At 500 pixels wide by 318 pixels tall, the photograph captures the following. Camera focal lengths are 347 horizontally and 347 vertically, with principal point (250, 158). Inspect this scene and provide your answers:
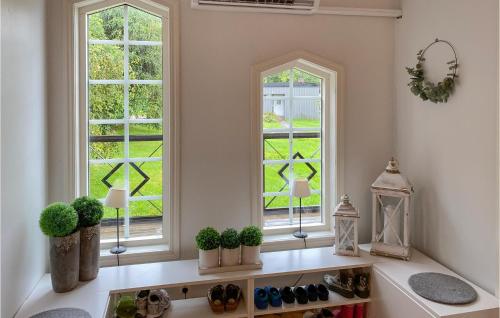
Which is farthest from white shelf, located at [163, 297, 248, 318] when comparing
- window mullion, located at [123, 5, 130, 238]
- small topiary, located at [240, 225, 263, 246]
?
window mullion, located at [123, 5, 130, 238]

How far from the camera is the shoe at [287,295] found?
234 cm

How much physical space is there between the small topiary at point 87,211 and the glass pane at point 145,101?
29.0 inches

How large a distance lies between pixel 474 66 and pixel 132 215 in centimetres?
247

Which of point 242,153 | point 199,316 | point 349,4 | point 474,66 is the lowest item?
point 199,316

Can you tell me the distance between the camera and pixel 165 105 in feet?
8.14

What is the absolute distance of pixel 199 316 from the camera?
86.8 inches

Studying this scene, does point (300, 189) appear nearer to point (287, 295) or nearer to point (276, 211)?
point (276, 211)

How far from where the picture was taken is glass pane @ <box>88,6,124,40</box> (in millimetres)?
2443

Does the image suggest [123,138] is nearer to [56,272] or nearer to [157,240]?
[157,240]

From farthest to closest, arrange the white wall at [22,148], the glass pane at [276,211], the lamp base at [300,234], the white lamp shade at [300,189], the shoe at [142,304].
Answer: the glass pane at [276,211], the lamp base at [300,234], the white lamp shade at [300,189], the shoe at [142,304], the white wall at [22,148]

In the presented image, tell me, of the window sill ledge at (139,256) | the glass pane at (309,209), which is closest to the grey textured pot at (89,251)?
the window sill ledge at (139,256)

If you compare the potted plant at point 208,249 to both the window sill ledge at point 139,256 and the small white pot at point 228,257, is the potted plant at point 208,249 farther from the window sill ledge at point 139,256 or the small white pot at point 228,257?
the window sill ledge at point 139,256

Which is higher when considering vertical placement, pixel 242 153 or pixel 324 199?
pixel 242 153

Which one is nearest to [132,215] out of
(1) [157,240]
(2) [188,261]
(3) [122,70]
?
(1) [157,240]
